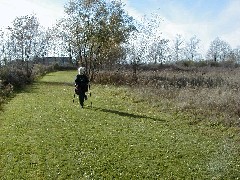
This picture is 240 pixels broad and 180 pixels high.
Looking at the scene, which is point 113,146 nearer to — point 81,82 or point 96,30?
point 81,82

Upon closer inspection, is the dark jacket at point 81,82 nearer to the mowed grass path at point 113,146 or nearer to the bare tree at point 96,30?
the mowed grass path at point 113,146

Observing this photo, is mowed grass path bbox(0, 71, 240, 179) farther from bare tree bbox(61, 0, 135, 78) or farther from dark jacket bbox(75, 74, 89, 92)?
bare tree bbox(61, 0, 135, 78)

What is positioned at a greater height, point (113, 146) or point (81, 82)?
point (81, 82)

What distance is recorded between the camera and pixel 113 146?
42.4 feet

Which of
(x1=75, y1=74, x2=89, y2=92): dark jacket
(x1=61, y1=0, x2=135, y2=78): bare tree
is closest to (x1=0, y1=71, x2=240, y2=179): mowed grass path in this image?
(x1=75, y1=74, x2=89, y2=92): dark jacket

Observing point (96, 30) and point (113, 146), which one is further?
point (96, 30)

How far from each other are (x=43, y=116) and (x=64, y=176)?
379 inches

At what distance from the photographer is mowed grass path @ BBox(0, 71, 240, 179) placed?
411 inches

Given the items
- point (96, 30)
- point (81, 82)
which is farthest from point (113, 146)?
point (96, 30)

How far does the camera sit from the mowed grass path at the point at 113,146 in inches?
411

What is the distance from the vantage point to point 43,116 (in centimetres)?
1927

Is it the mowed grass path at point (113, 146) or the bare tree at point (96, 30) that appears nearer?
the mowed grass path at point (113, 146)

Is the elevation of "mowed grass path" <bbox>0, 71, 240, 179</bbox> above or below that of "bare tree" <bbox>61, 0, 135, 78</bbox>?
below

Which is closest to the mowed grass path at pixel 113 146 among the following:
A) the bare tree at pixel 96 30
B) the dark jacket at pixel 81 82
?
the dark jacket at pixel 81 82
